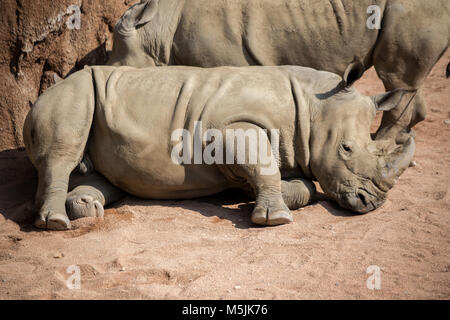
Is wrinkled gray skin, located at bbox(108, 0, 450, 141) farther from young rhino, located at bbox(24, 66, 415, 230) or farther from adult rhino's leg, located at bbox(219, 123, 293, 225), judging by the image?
adult rhino's leg, located at bbox(219, 123, 293, 225)

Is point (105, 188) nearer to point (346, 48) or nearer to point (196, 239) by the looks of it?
point (196, 239)

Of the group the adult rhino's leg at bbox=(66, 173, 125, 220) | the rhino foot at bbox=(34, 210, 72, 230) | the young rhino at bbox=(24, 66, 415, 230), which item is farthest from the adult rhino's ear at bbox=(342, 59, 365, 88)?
the rhino foot at bbox=(34, 210, 72, 230)

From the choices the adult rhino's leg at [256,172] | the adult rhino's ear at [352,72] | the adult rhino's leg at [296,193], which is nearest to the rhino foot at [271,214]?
the adult rhino's leg at [256,172]

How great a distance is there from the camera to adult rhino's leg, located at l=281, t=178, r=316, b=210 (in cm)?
549

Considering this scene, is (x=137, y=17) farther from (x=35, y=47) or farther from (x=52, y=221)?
(x=52, y=221)

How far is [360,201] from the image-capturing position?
17.8ft

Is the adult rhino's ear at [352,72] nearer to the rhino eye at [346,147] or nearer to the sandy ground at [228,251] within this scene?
the rhino eye at [346,147]

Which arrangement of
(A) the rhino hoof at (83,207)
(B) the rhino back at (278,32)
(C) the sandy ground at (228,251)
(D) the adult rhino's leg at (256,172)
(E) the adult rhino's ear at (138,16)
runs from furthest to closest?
(E) the adult rhino's ear at (138,16)
(B) the rhino back at (278,32)
(A) the rhino hoof at (83,207)
(D) the adult rhino's leg at (256,172)
(C) the sandy ground at (228,251)

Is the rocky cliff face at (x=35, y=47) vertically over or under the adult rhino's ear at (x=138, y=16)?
under

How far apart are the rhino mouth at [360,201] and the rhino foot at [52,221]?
7.56 ft

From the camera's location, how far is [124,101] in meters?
5.60

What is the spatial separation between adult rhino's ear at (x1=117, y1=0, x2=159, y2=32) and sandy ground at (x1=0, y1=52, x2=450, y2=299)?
182 cm

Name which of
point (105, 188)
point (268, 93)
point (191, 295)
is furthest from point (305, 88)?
point (191, 295)

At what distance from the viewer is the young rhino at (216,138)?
212 inches
